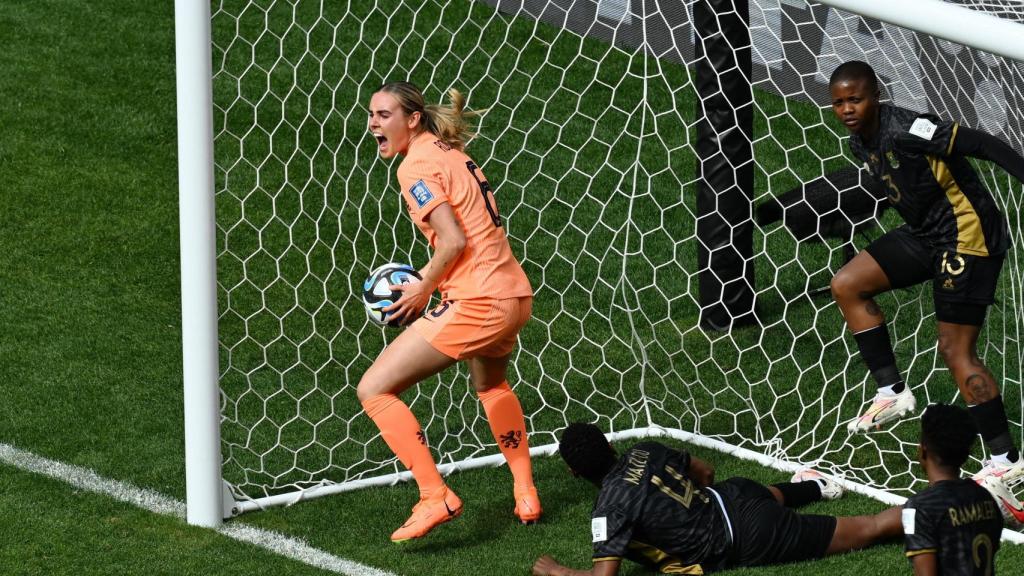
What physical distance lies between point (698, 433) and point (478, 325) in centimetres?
188

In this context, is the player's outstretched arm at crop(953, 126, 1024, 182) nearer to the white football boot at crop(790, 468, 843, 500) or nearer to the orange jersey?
the white football boot at crop(790, 468, 843, 500)

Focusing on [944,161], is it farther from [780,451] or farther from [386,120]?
[386,120]

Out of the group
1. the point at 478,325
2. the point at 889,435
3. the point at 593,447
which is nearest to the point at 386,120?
the point at 478,325

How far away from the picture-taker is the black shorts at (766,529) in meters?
5.28

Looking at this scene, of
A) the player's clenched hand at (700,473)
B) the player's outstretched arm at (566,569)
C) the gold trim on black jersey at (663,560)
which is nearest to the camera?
the player's outstretched arm at (566,569)

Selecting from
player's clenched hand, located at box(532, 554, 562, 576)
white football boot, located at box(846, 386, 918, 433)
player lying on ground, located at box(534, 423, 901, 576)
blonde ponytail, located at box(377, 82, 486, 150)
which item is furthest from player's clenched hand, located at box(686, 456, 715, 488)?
blonde ponytail, located at box(377, 82, 486, 150)

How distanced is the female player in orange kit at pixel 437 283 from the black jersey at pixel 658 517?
714mm

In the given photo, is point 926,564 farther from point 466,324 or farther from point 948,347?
point 466,324

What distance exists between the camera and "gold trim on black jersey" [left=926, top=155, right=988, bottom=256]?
5754 mm

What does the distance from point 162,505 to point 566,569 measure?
1749mm

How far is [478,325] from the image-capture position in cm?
543

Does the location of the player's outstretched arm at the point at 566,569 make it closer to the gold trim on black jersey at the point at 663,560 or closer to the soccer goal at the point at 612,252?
the gold trim on black jersey at the point at 663,560

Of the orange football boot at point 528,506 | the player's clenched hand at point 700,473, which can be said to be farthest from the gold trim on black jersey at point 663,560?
the orange football boot at point 528,506

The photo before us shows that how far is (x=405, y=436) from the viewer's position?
5.50m
